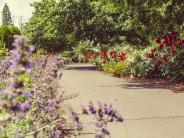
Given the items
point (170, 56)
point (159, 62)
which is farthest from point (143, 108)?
point (170, 56)

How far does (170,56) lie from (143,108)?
8.45m

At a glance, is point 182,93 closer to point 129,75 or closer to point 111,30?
point 129,75

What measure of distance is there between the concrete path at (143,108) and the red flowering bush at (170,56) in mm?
2178

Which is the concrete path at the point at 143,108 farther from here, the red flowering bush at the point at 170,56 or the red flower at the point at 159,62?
the red flower at the point at 159,62

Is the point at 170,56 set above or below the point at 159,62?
above

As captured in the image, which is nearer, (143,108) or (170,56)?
(143,108)

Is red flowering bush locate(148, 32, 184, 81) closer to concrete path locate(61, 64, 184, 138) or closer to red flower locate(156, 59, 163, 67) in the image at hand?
red flower locate(156, 59, 163, 67)

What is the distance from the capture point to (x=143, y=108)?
468 inches

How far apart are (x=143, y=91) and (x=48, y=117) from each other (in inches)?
378

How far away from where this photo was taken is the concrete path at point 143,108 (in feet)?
29.2

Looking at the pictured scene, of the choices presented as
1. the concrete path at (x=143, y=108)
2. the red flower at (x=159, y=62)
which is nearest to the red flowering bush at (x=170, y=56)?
the red flower at (x=159, y=62)

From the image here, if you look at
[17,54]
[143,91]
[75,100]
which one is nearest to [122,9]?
[143,91]

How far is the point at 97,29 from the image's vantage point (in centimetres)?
3553

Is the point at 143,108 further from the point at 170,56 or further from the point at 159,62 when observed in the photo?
the point at 170,56
